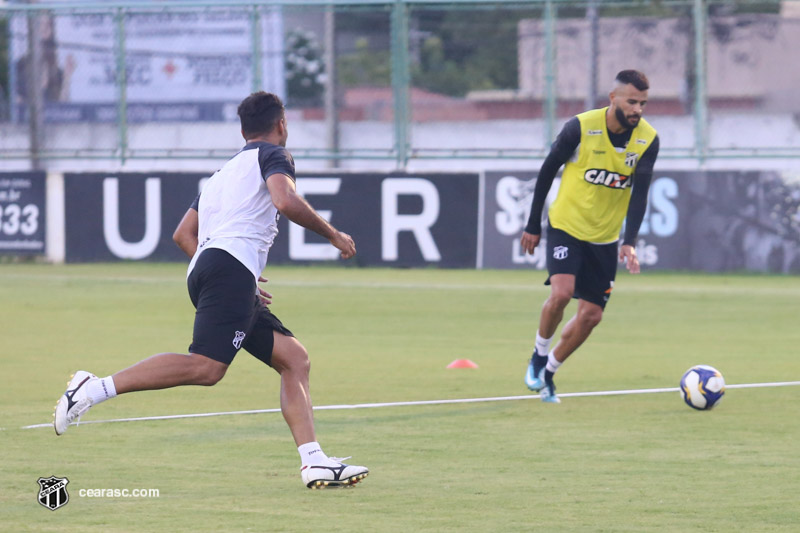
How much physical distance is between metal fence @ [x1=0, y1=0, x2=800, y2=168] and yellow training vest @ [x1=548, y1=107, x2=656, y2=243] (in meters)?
11.6

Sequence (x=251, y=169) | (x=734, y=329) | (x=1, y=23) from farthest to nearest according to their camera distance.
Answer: (x=1, y=23)
(x=734, y=329)
(x=251, y=169)

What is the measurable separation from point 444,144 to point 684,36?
13.0ft

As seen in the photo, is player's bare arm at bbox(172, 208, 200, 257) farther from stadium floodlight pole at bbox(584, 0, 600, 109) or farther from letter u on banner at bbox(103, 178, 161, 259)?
stadium floodlight pole at bbox(584, 0, 600, 109)

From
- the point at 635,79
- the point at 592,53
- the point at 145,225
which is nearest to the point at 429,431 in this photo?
the point at 635,79

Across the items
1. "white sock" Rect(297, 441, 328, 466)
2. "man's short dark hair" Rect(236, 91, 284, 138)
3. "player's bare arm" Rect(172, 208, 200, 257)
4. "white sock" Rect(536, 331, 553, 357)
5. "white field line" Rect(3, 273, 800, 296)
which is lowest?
"white field line" Rect(3, 273, 800, 296)

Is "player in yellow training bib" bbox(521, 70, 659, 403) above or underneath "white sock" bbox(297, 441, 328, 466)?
above

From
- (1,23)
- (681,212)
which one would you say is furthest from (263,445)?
(1,23)

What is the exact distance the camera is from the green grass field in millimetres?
6176

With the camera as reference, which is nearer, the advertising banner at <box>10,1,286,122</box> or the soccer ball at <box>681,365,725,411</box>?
the soccer ball at <box>681,365,725,411</box>

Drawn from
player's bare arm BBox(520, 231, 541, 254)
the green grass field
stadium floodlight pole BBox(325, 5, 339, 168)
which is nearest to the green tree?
stadium floodlight pole BBox(325, 5, 339, 168)

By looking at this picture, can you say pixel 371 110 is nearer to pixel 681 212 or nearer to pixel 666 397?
pixel 681 212

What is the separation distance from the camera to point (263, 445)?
786cm

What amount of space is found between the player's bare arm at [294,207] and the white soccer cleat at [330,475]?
38.9 inches

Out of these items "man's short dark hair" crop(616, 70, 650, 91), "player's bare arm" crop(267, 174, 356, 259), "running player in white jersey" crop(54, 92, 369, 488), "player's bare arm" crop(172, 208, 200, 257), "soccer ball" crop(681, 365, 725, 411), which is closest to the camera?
"player's bare arm" crop(267, 174, 356, 259)
